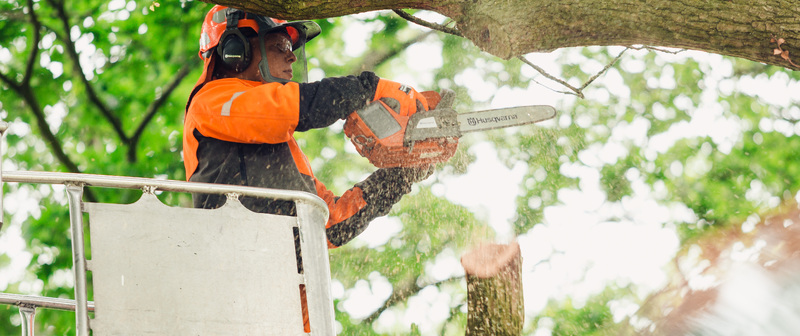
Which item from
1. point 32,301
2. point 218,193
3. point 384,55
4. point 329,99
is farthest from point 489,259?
point 384,55

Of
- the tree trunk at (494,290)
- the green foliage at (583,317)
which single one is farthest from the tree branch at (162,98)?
the green foliage at (583,317)

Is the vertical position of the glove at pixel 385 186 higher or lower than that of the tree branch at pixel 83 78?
lower

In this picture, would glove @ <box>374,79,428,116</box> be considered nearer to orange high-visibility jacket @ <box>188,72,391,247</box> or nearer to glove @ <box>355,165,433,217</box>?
orange high-visibility jacket @ <box>188,72,391,247</box>

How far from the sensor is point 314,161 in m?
7.07

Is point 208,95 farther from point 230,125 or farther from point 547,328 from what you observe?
point 547,328

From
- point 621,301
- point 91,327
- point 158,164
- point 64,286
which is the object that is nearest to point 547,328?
point 621,301

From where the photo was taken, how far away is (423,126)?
10.2ft

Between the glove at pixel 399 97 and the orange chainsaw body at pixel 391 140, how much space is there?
0.07 feet

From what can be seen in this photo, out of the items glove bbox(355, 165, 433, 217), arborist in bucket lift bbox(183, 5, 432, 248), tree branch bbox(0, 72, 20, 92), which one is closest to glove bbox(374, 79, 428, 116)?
arborist in bucket lift bbox(183, 5, 432, 248)

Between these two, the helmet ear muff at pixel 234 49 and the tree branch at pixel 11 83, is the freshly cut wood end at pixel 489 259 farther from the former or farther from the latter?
the tree branch at pixel 11 83

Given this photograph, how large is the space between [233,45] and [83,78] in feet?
11.9

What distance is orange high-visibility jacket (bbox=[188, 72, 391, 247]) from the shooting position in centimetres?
283

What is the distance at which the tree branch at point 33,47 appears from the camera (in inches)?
247

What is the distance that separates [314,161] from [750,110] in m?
4.48
